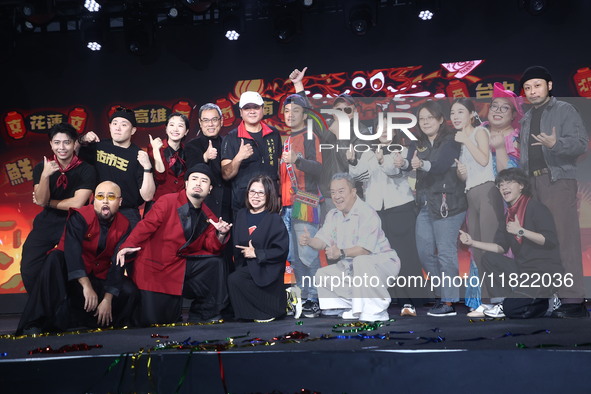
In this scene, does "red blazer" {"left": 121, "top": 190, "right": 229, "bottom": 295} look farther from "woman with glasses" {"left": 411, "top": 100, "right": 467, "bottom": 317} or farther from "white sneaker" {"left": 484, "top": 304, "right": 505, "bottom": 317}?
"white sneaker" {"left": 484, "top": 304, "right": 505, "bottom": 317}

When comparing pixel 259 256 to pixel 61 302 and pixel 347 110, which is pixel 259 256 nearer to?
pixel 347 110

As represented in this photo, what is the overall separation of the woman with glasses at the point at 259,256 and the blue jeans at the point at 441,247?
88 cm

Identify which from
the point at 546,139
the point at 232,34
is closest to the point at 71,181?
the point at 232,34

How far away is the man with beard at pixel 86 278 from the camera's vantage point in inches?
145

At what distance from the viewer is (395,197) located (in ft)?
13.2

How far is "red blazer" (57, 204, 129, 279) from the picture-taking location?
3883 millimetres

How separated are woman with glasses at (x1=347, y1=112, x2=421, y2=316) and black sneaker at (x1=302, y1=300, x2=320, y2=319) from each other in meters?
0.59

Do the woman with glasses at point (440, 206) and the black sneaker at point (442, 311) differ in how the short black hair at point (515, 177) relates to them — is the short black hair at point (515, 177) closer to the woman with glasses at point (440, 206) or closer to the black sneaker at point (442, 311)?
the woman with glasses at point (440, 206)

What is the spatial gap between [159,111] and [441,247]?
3.54 m

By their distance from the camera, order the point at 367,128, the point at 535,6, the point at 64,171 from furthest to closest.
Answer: the point at 535,6, the point at 64,171, the point at 367,128

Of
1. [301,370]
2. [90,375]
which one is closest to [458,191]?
[301,370]

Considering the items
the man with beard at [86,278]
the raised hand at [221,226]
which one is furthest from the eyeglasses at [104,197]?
the raised hand at [221,226]

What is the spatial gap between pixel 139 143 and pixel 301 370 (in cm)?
448

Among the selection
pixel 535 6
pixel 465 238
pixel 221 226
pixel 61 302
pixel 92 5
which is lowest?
pixel 61 302
